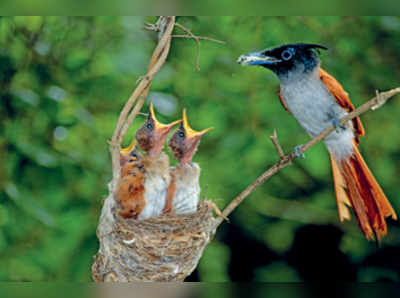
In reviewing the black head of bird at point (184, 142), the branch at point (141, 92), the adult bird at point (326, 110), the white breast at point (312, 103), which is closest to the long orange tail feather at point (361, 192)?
the adult bird at point (326, 110)

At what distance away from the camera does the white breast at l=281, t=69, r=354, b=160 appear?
1.99 m

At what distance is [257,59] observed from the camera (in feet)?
6.43

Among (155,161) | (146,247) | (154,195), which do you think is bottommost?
(146,247)

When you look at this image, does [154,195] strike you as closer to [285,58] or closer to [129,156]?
[129,156]

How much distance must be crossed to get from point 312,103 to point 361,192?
1.21ft

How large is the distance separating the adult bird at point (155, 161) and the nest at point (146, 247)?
0.39ft

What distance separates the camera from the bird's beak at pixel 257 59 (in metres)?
1.95

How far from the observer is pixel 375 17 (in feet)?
7.92

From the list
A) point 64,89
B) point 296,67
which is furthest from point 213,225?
point 64,89

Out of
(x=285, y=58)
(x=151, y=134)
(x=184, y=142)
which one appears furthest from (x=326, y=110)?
(x=151, y=134)

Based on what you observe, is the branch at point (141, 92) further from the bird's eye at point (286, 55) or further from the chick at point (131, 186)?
the bird's eye at point (286, 55)

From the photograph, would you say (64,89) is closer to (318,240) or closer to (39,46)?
(39,46)

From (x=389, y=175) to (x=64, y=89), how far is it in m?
1.48

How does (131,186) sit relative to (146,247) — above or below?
above
